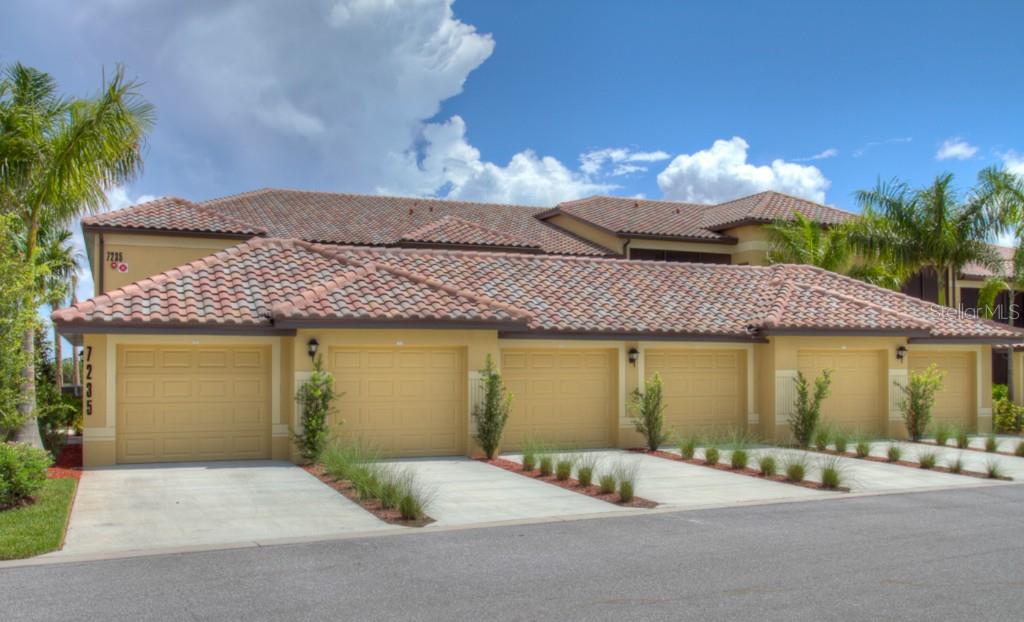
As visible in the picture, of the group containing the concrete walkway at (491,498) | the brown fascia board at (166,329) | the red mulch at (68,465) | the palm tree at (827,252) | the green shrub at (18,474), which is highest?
the palm tree at (827,252)

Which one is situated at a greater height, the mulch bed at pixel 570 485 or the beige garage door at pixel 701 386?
the beige garage door at pixel 701 386

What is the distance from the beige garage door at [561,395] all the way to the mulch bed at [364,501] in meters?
4.92

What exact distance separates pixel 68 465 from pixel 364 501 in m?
6.98

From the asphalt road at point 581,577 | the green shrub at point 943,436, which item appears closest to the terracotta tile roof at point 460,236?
the green shrub at point 943,436

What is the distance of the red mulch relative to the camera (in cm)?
1479

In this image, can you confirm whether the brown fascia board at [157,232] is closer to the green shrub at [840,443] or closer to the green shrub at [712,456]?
the green shrub at [712,456]

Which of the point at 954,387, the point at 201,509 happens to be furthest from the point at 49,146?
the point at 954,387

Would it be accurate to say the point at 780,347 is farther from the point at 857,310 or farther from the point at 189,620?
the point at 189,620

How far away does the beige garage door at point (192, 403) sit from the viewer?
16391mm

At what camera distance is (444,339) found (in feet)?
58.4

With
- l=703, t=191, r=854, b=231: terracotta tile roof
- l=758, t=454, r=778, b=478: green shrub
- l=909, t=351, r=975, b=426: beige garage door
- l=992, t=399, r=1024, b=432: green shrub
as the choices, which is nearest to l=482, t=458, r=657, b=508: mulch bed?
l=758, t=454, r=778, b=478: green shrub

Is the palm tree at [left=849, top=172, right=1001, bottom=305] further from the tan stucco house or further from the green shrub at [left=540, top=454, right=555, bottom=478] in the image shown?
→ the green shrub at [left=540, top=454, right=555, bottom=478]

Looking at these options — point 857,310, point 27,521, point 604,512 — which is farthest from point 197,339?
point 857,310

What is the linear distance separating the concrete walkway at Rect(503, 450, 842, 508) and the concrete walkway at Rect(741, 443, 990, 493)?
1.07 metres
